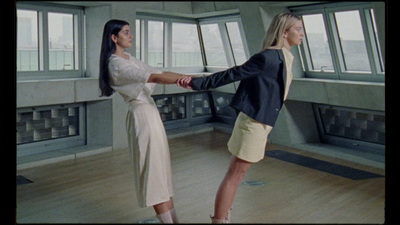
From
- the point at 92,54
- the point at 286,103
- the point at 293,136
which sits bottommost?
the point at 293,136

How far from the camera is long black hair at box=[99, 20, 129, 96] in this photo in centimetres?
272

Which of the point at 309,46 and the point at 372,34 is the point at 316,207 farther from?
the point at 309,46

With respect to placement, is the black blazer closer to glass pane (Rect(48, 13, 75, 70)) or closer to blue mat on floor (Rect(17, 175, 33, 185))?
blue mat on floor (Rect(17, 175, 33, 185))

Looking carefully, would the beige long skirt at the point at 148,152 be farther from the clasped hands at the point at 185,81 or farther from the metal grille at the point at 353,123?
the metal grille at the point at 353,123

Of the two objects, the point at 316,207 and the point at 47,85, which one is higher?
the point at 47,85

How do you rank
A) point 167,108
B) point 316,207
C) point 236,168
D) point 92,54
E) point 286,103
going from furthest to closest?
point 167,108
point 286,103
point 92,54
point 316,207
point 236,168

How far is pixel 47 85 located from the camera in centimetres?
550

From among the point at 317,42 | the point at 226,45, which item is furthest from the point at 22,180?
the point at 317,42

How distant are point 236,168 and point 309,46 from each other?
3.82 metres

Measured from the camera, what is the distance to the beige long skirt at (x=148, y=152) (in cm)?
280

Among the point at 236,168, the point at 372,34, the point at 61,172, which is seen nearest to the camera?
the point at 236,168

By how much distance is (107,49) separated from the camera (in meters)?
2.78

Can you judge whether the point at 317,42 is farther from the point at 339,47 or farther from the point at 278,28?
the point at 278,28

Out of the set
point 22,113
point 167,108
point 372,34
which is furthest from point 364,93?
point 22,113
